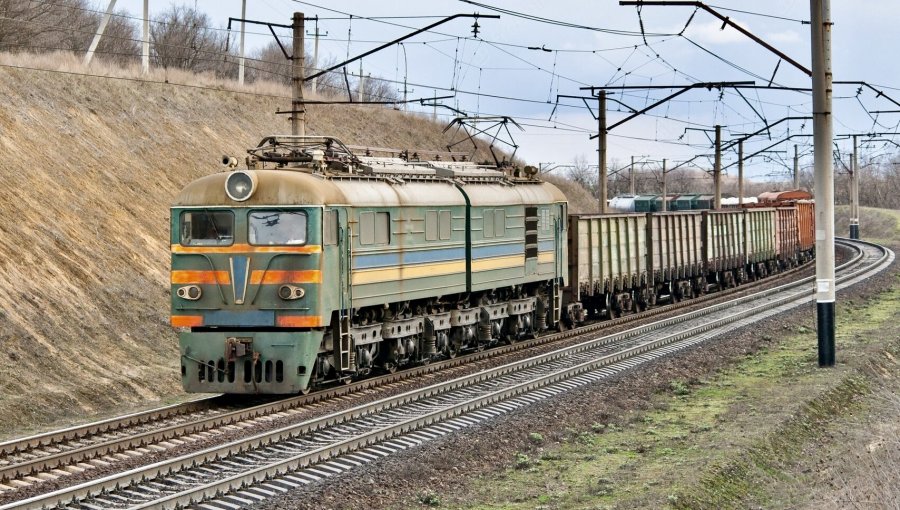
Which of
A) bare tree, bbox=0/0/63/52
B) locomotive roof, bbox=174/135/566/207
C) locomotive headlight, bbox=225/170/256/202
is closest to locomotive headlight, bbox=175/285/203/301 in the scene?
locomotive roof, bbox=174/135/566/207

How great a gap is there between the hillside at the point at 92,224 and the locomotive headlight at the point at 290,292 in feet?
13.1

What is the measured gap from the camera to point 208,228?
60.6ft

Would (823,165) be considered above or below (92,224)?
above

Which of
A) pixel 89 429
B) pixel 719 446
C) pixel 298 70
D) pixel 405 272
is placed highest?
pixel 298 70

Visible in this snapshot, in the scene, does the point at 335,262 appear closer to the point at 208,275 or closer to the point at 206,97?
the point at 208,275

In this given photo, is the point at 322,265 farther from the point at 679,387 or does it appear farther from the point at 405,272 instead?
the point at 679,387

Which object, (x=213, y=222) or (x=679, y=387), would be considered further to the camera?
(x=679, y=387)

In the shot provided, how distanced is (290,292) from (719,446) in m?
6.66

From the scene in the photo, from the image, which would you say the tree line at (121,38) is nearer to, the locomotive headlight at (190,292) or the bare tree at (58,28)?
the bare tree at (58,28)

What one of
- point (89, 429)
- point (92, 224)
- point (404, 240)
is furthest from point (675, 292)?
point (89, 429)

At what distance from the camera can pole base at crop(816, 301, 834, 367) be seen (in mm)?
22500

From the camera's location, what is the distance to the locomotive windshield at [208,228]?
18.4 meters

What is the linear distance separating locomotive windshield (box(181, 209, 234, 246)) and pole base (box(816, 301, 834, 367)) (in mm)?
11075

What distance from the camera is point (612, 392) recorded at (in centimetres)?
1958
